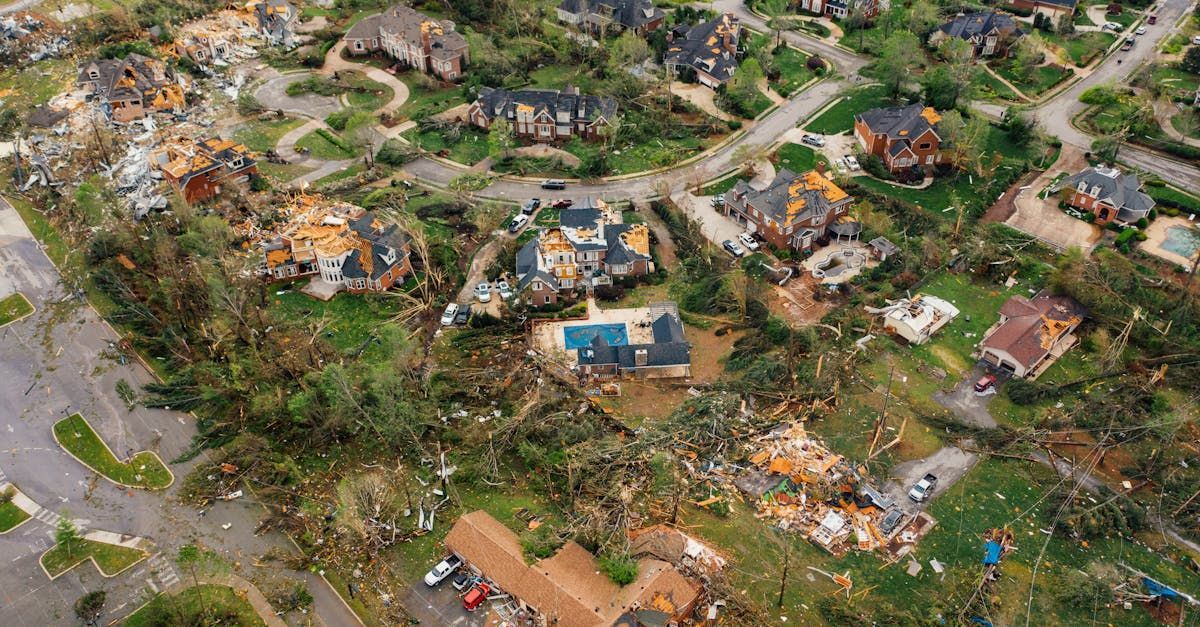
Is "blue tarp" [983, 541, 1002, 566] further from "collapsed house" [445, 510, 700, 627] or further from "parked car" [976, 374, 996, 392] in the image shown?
"collapsed house" [445, 510, 700, 627]

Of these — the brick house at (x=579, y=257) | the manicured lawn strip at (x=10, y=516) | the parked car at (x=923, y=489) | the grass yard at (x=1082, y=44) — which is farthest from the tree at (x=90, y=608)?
the grass yard at (x=1082, y=44)

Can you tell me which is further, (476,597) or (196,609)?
(476,597)

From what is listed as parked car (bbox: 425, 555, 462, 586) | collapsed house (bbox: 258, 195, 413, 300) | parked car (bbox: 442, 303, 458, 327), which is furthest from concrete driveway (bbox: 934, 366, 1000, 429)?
collapsed house (bbox: 258, 195, 413, 300)

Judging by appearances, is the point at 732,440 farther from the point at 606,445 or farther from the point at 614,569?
the point at 614,569

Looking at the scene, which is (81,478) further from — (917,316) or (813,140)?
(813,140)

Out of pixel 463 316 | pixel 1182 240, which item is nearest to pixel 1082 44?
pixel 1182 240
